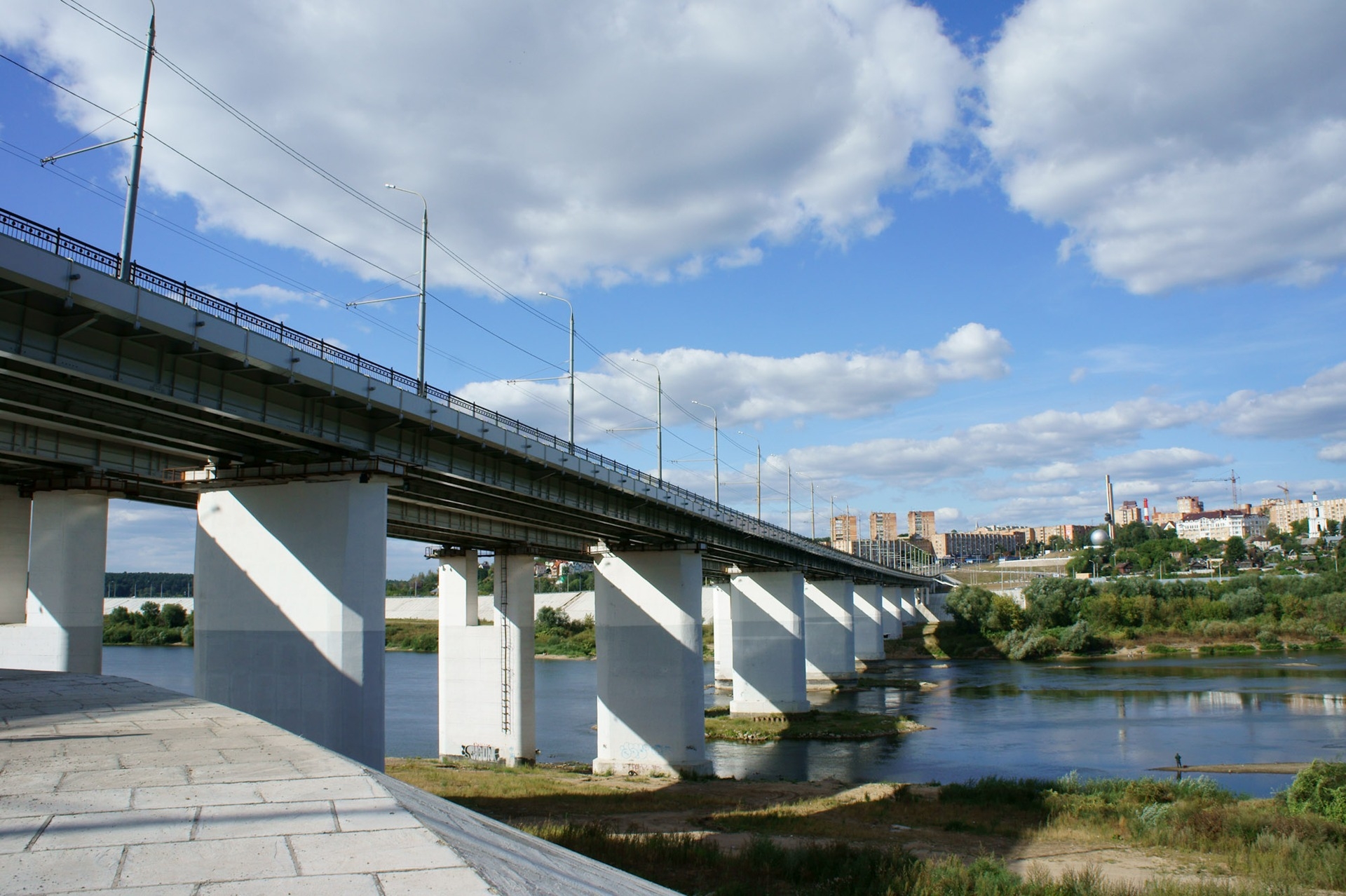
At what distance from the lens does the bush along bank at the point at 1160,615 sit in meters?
101

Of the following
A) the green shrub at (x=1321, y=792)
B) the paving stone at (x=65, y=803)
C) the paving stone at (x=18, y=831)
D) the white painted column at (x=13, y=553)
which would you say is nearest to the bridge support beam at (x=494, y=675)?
the white painted column at (x=13, y=553)

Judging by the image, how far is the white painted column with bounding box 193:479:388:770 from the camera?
2445cm

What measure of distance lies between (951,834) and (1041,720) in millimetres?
35718

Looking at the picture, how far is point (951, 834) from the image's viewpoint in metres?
22.5

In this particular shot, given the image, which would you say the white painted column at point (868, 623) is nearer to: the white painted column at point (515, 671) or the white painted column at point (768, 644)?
the white painted column at point (768, 644)

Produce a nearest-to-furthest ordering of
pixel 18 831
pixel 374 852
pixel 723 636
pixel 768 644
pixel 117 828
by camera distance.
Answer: pixel 374 852, pixel 18 831, pixel 117 828, pixel 768 644, pixel 723 636

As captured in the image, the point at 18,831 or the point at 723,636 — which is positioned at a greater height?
the point at 18,831

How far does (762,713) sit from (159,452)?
153ft

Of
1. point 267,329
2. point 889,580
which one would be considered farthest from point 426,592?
point 267,329

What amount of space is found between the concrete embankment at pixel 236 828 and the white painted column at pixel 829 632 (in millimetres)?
78155

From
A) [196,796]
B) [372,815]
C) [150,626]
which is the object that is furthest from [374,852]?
[150,626]

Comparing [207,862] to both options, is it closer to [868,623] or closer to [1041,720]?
[1041,720]

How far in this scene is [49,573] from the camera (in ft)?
97.3

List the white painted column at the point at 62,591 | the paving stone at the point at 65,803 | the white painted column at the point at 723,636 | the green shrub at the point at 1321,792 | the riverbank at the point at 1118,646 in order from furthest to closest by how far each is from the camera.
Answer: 1. the riverbank at the point at 1118,646
2. the white painted column at the point at 723,636
3. the white painted column at the point at 62,591
4. the green shrub at the point at 1321,792
5. the paving stone at the point at 65,803
